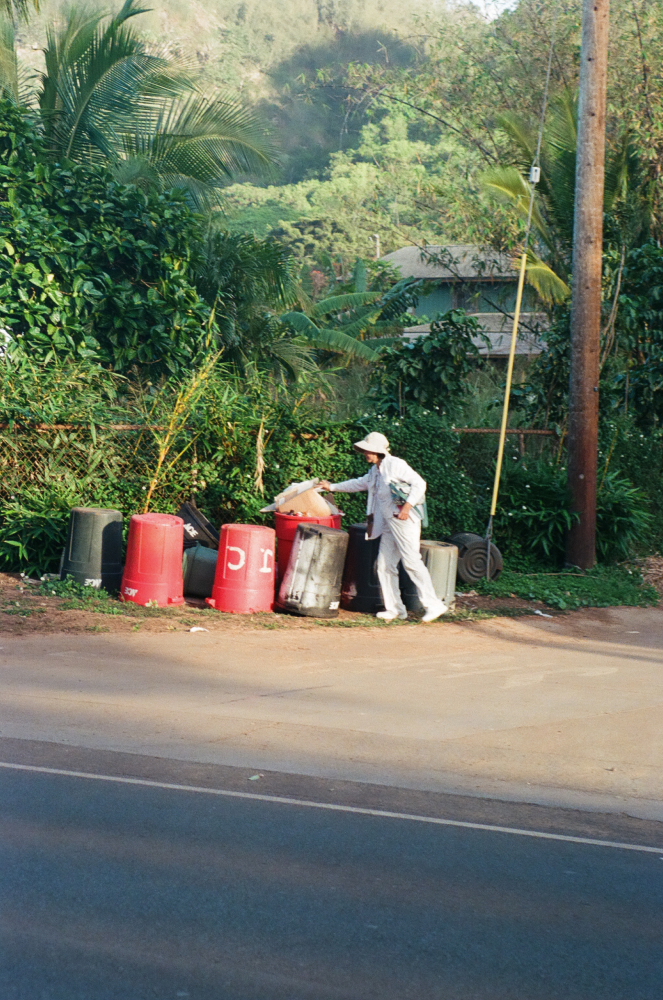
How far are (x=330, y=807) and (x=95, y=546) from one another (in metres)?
6.40

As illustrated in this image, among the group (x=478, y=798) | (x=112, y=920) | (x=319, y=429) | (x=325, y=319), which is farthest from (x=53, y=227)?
(x=325, y=319)

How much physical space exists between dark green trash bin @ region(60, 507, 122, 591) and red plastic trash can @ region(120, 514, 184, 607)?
1.34 feet

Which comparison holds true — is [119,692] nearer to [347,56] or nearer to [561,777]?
[561,777]

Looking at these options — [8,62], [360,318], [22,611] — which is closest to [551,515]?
[22,611]

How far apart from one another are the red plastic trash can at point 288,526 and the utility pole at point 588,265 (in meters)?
3.59

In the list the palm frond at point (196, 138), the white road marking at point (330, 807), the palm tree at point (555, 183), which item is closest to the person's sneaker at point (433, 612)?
the white road marking at point (330, 807)

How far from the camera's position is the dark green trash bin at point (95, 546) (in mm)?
11656

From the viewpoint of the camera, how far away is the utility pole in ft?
44.5

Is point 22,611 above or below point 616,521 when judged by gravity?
below

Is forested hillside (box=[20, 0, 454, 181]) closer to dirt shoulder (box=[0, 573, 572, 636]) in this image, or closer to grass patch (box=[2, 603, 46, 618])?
dirt shoulder (box=[0, 573, 572, 636])

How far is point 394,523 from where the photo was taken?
1135cm

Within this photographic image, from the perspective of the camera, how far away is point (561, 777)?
22.1 feet

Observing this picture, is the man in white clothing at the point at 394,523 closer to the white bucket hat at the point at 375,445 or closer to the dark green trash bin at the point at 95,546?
the white bucket hat at the point at 375,445

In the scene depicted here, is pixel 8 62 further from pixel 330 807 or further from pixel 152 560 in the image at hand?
pixel 330 807
